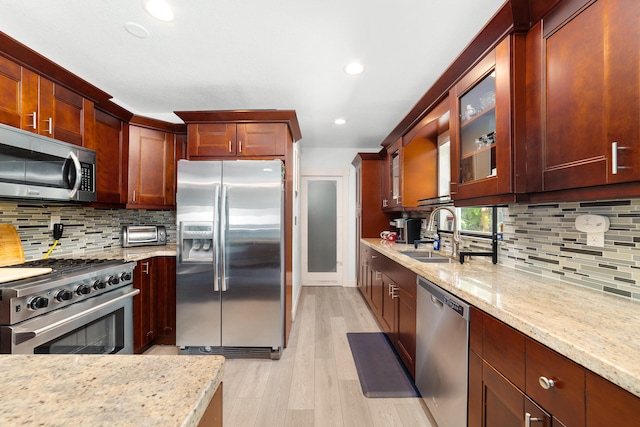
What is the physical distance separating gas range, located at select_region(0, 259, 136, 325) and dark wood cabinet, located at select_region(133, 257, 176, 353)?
0.21 m

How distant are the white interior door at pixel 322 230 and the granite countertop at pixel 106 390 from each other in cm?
416

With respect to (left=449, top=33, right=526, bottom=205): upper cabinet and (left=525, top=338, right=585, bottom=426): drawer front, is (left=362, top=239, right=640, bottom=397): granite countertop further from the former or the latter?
(left=449, top=33, right=526, bottom=205): upper cabinet

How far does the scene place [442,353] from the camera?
59.7 inches

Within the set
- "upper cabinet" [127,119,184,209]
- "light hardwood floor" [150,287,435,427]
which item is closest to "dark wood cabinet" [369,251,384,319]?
"light hardwood floor" [150,287,435,427]

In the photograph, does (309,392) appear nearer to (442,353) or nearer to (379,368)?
(379,368)

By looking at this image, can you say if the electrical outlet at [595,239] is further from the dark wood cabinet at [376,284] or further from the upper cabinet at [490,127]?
the dark wood cabinet at [376,284]

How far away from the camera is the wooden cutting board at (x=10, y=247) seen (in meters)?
1.88

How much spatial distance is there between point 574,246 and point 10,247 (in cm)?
353

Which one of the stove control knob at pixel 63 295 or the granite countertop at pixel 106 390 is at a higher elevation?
the granite countertop at pixel 106 390

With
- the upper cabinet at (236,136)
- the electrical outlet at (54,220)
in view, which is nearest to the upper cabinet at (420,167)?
the upper cabinet at (236,136)

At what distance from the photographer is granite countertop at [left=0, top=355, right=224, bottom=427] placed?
438mm

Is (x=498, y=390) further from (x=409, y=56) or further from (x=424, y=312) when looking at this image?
(x=409, y=56)

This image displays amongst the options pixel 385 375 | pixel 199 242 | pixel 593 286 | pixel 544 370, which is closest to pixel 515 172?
pixel 593 286

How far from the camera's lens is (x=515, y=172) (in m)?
1.34
